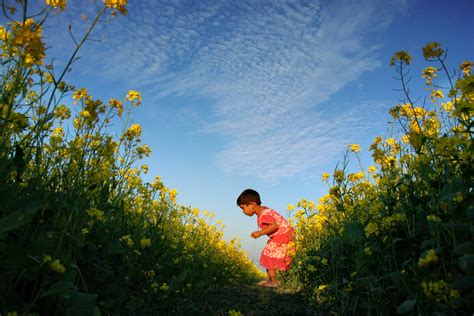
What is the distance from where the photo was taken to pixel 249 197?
7043mm

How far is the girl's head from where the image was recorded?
695 cm

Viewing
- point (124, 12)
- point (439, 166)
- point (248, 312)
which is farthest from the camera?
point (248, 312)

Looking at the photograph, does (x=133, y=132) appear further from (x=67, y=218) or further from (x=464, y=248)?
(x=464, y=248)

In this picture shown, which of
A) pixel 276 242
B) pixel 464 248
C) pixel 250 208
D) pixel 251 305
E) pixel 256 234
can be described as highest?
pixel 250 208

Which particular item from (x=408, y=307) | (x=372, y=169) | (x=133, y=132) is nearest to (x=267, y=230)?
(x=372, y=169)

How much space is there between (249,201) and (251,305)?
372cm

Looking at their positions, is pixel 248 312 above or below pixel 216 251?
below

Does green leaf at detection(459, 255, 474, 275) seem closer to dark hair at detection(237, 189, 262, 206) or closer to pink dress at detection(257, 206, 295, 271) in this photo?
pink dress at detection(257, 206, 295, 271)

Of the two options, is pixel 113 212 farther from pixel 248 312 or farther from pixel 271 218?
pixel 271 218

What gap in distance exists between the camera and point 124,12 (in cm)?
181

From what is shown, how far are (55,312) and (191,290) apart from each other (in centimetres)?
226

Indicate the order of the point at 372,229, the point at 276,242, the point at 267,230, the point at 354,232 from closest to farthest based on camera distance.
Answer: the point at 372,229 < the point at 354,232 < the point at 267,230 < the point at 276,242

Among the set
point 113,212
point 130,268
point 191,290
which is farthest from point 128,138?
point 191,290

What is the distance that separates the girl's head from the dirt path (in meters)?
2.84
